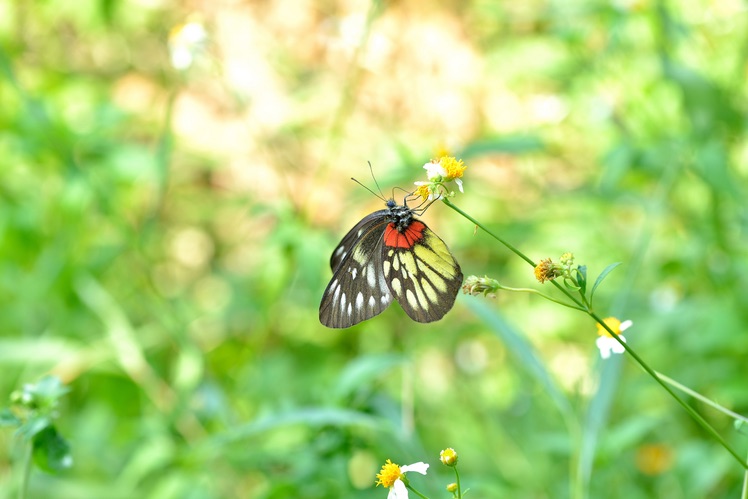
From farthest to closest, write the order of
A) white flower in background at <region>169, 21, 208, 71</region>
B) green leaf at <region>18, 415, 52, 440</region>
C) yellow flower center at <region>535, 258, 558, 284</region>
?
white flower in background at <region>169, 21, 208, 71</region>
green leaf at <region>18, 415, 52, 440</region>
yellow flower center at <region>535, 258, 558, 284</region>

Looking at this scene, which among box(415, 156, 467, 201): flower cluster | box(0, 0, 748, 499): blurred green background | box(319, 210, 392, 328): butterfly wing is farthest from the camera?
box(0, 0, 748, 499): blurred green background

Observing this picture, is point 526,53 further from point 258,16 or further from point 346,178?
point 258,16

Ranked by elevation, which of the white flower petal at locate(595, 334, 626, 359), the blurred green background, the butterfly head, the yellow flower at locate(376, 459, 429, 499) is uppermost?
the blurred green background

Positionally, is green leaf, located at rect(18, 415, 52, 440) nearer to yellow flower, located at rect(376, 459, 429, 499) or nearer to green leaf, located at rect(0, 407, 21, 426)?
green leaf, located at rect(0, 407, 21, 426)

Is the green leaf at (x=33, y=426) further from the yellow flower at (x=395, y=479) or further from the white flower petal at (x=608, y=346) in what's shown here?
the white flower petal at (x=608, y=346)

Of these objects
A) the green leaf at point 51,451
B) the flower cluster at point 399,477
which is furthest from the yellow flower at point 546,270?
the green leaf at point 51,451

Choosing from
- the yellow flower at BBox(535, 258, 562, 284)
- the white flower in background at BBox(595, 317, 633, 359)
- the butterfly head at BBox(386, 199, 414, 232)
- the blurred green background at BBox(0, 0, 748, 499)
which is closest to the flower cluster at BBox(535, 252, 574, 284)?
the yellow flower at BBox(535, 258, 562, 284)

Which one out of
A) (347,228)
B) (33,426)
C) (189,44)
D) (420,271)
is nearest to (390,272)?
(420,271)
